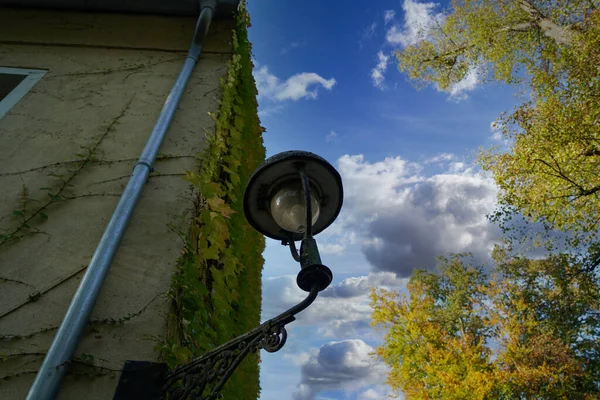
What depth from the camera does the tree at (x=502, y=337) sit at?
14.2 metres

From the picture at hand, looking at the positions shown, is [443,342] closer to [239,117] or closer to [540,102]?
[540,102]

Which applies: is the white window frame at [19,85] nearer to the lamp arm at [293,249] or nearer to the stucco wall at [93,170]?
the stucco wall at [93,170]

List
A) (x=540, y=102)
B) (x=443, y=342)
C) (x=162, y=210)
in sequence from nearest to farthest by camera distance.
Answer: (x=162, y=210)
(x=540, y=102)
(x=443, y=342)

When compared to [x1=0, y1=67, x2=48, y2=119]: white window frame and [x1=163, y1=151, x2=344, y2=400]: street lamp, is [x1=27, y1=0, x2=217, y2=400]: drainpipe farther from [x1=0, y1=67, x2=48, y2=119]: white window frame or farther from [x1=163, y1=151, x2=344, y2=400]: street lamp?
[x1=0, y1=67, x2=48, y2=119]: white window frame

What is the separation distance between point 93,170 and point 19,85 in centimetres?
160

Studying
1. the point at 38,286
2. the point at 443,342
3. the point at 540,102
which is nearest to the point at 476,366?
the point at 443,342

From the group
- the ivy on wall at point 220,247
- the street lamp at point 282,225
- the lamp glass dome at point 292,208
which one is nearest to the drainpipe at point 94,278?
the ivy on wall at point 220,247

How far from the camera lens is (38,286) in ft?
6.09

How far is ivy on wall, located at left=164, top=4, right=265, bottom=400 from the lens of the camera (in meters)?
1.83

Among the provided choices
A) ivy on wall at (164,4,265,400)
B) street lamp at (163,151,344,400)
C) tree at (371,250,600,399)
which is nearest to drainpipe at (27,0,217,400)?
ivy on wall at (164,4,265,400)

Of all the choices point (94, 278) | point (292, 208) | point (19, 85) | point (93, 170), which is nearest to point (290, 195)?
point (292, 208)

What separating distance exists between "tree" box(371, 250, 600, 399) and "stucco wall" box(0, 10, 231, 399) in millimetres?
13409

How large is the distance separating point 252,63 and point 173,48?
3.29 ft

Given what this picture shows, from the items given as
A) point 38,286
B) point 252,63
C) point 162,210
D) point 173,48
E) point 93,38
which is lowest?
point 38,286
